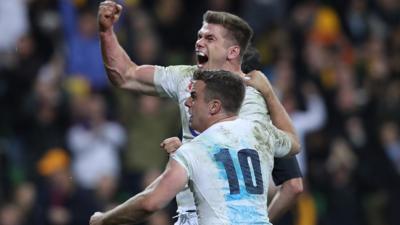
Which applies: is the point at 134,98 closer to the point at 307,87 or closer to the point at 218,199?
the point at 307,87

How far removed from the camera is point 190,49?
17781mm

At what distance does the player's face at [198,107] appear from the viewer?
831 cm

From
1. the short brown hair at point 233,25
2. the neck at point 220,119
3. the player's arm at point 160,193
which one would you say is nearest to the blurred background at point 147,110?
the short brown hair at point 233,25

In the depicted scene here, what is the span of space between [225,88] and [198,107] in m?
0.20

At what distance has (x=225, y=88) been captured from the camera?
8.31 meters

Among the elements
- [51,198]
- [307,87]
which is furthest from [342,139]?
[51,198]

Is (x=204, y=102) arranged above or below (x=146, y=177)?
above

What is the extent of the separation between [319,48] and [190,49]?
1645 millimetres

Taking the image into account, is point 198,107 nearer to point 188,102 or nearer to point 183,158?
point 188,102

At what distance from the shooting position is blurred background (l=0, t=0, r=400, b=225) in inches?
581

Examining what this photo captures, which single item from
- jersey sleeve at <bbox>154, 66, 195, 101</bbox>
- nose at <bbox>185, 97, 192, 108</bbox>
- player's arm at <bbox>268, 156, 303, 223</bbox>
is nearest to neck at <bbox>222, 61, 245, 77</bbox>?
jersey sleeve at <bbox>154, 66, 195, 101</bbox>

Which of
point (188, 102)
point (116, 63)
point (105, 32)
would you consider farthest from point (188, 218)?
point (105, 32)

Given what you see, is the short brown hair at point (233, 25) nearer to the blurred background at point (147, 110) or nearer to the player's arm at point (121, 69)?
the player's arm at point (121, 69)

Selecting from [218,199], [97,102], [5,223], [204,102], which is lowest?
[5,223]
